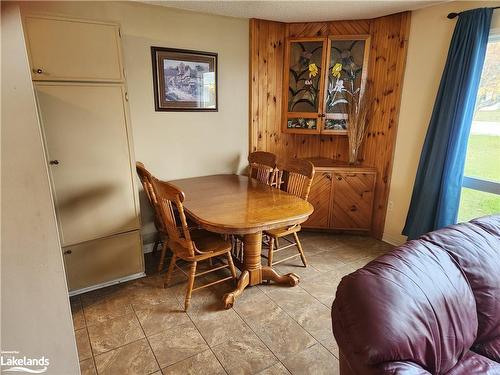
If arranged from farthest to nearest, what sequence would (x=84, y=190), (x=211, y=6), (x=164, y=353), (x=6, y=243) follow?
1. (x=211, y=6)
2. (x=84, y=190)
3. (x=164, y=353)
4. (x=6, y=243)

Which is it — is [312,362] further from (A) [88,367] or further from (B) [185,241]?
(A) [88,367]

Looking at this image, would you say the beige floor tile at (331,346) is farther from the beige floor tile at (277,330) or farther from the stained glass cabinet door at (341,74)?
the stained glass cabinet door at (341,74)

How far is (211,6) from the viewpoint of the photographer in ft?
8.95

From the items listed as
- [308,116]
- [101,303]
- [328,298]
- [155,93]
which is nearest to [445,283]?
[328,298]

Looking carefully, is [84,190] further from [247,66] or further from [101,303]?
[247,66]

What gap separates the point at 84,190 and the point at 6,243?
1328 mm

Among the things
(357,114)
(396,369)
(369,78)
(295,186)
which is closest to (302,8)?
(369,78)

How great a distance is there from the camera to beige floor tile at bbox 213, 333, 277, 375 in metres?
1.68

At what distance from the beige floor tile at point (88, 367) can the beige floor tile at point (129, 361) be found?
2 cm

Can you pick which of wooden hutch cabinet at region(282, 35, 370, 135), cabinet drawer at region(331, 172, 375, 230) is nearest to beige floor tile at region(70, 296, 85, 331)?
cabinet drawer at region(331, 172, 375, 230)

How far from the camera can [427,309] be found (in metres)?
1.09

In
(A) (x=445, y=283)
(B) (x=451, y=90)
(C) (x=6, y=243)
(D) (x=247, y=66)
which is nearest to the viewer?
(C) (x=6, y=243)

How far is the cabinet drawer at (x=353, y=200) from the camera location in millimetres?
3236

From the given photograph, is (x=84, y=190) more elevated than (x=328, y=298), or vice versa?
(x=84, y=190)
